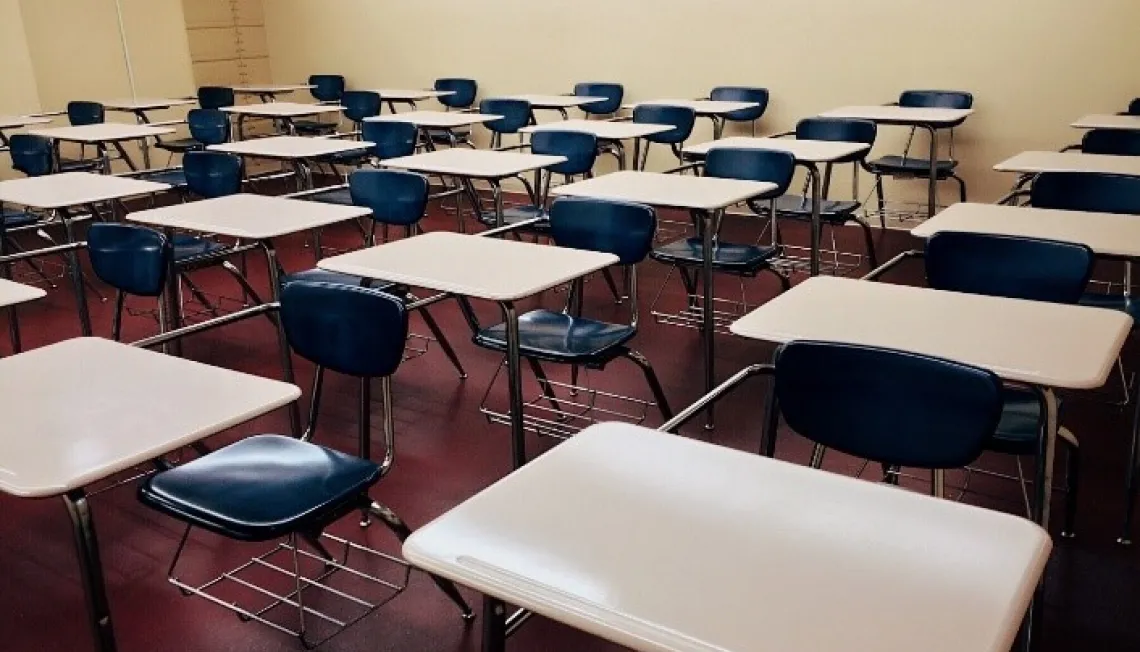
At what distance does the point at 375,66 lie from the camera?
9.48m

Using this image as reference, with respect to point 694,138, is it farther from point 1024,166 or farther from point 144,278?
point 144,278

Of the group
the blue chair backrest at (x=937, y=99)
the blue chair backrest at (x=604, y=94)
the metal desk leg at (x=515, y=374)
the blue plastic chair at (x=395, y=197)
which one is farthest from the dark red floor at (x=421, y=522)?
the blue chair backrest at (x=604, y=94)

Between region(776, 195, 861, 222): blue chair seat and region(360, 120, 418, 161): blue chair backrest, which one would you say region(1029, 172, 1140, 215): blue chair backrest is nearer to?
region(776, 195, 861, 222): blue chair seat

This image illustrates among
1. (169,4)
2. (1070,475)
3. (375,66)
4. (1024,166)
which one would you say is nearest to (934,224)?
(1070,475)

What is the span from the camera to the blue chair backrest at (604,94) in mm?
7703

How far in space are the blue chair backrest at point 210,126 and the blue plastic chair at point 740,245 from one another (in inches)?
161

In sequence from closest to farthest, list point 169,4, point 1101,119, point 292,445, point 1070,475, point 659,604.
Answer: point 659,604 → point 292,445 → point 1070,475 → point 1101,119 → point 169,4

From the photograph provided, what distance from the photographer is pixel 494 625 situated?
1532 mm

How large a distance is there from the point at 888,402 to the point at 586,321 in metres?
1.72

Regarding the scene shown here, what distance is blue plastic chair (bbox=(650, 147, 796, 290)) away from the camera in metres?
4.20

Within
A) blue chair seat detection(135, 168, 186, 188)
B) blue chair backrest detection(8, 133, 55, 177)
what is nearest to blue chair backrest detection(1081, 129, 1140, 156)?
blue chair seat detection(135, 168, 186, 188)

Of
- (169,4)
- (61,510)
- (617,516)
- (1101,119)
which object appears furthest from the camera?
(169,4)

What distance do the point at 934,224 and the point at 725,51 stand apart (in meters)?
4.35

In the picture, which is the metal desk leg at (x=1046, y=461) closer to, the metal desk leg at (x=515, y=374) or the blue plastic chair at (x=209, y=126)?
the metal desk leg at (x=515, y=374)
